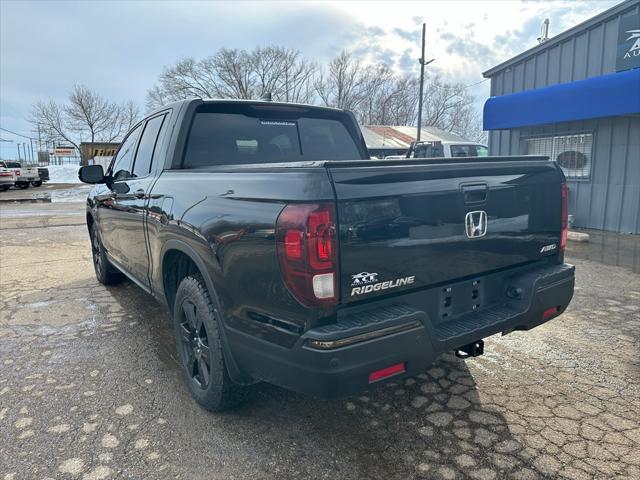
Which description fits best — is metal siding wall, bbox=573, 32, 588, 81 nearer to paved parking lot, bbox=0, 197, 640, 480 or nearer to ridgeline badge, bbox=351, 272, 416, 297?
paved parking lot, bbox=0, 197, 640, 480

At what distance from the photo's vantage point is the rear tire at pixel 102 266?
563cm

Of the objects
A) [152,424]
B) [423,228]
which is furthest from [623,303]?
[152,424]

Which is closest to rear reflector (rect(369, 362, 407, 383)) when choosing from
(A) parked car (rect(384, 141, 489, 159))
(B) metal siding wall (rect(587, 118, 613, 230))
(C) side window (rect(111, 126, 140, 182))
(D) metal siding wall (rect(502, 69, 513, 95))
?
(C) side window (rect(111, 126, 140, 182))

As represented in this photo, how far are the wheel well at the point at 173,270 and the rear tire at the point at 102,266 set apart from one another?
258 cm

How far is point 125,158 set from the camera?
15.6 feet

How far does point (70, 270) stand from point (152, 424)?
4914mm

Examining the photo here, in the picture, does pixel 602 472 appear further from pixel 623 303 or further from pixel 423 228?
pixel 623 303

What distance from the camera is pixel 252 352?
7.50 ft

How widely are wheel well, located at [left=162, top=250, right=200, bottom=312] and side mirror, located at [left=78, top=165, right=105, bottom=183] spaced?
186 cm

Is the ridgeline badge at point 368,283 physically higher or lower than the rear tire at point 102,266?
higher

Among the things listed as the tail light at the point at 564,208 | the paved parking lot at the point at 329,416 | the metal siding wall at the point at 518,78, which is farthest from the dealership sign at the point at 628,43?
the tail light at the point at 564,208

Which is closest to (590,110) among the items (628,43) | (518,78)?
(628,43)

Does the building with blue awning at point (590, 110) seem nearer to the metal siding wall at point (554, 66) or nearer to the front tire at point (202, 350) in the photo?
the metal siding wall at point (554, 66)

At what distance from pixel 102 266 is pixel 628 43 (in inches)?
406
